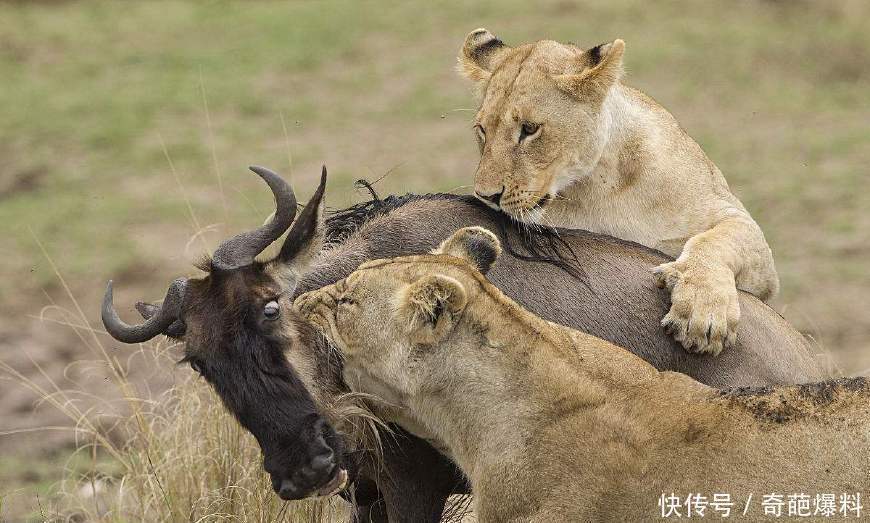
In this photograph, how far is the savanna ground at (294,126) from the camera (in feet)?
34.1

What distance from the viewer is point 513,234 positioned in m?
5.59

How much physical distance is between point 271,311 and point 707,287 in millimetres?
1662

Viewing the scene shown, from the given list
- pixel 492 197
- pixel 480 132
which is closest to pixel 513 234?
pixel 492 197

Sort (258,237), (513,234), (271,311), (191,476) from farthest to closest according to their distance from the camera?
(191,476), (513,234), (258,237), (271,311)

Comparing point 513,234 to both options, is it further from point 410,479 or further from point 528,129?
point 410,479

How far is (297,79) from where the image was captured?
47.4ft

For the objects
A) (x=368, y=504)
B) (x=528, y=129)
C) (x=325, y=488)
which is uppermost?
(x=528, y=129)

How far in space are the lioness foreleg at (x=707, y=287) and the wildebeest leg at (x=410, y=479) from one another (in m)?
0.99

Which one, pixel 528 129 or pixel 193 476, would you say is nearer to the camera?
pixel 528 129

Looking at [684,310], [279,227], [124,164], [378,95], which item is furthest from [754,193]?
[279,227]

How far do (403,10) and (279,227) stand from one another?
11377 millimetres

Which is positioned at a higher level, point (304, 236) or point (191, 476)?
point (304, 236)

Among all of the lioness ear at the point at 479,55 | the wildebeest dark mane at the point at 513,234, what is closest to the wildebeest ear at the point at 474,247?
the wildebeest dark mane at the point at 513,234

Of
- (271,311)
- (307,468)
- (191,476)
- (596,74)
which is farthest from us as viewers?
(191,476)
